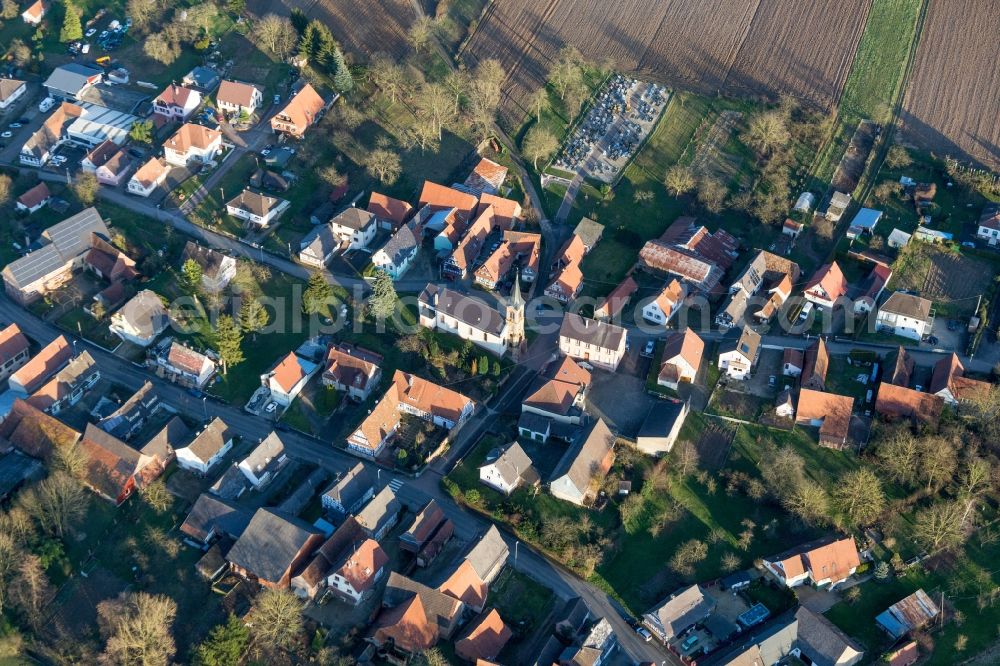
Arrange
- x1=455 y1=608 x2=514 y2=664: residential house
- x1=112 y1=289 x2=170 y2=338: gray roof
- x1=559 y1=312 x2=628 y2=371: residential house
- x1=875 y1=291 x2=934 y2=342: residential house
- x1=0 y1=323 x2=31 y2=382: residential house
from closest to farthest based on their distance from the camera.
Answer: x1=455 y1=608 x2=514 y2=664: residential house < x1=559 y1=312 x2=628 y2=371: residential house < x1=0 y1=323 x2=31 y2=382: residential house < x1=875 y1=291 x2=934 y2=342: residential house < x1=112 y1=289 x2=170 y2=338: gray roof

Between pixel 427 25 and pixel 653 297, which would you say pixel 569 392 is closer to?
pixel 653 297

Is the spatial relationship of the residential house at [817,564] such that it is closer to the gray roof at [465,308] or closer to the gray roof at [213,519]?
the gray roof at [465,308]

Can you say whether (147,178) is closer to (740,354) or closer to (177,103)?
(177,103)

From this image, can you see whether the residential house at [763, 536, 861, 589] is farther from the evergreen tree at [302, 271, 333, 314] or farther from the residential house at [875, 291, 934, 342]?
the evergreen tree at [302, 271, 333, 314]

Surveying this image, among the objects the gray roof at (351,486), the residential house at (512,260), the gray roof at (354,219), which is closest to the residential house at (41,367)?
the gray roof at (354,219)

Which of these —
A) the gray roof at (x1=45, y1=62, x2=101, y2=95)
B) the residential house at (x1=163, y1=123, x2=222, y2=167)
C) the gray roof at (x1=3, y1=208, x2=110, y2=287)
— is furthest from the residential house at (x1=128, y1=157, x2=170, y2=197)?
the gray roof at (x1=45, y1=62, x2=101, y2=95)
